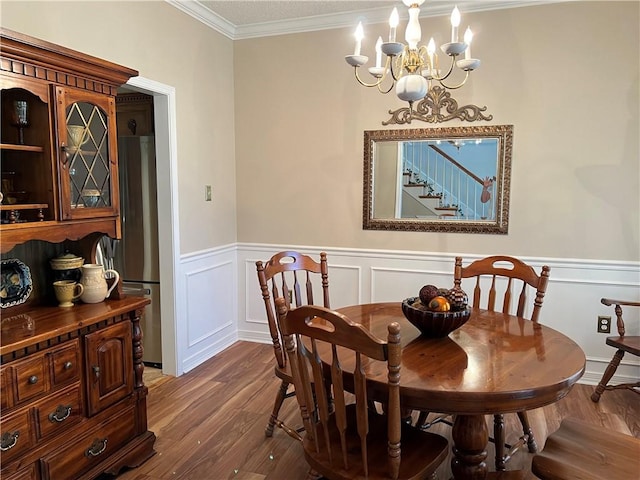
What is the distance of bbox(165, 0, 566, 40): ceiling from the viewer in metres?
3.30

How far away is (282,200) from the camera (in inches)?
156

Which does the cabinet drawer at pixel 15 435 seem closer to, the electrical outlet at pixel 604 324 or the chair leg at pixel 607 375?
the chair leg at pixel 607 375

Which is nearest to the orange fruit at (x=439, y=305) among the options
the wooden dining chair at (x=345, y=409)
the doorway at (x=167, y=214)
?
the wooden dining chair at (x=345, y=409)

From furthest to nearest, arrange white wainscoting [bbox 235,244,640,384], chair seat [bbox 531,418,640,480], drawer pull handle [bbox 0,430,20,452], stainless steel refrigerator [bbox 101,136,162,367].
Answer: stainless steel refrigerator [bbox 101,136,162,367], white wainscoting [bbox 235,244,640,384], drawer pull handle [bbox 0,430,20,452], chair seat [bbox 531,418,640,480]

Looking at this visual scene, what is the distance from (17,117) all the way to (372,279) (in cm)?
Answer: 260

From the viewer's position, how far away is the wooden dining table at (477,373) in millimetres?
1504

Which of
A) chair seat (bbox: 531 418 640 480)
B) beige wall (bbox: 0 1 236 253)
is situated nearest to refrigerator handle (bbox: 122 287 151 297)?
beige wall (bbox: 0 1 236 253)

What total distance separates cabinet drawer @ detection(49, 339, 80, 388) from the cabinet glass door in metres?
0.57

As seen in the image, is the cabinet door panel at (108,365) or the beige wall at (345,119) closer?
the cabinet door panel at (108,365)

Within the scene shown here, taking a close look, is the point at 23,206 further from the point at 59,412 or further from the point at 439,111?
the point at 439,111

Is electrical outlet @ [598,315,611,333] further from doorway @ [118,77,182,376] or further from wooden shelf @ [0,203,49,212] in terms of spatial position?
wooden shelf @ [0,203,49,212]

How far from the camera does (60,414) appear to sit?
1.96 meters

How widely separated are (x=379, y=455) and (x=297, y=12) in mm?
3146

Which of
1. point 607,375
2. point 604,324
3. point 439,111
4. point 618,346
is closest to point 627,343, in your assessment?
point 618,346
